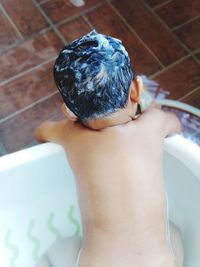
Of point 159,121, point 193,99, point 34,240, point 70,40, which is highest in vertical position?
point 159,121

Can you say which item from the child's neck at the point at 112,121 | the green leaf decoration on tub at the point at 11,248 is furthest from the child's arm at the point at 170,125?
the green leaf decoration on tub at the point at 11,248

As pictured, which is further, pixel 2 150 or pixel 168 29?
pixel 168 29

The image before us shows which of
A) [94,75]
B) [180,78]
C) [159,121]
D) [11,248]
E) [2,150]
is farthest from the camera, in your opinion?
[180,78]

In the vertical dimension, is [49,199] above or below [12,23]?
below

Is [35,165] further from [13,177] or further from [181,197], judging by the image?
[181,197]

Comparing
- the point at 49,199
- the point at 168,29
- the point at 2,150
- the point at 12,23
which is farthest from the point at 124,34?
the point at 49,199

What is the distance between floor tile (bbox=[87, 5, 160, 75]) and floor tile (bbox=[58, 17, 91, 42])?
32 millimetres

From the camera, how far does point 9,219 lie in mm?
1040

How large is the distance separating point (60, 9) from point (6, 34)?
0.69ft

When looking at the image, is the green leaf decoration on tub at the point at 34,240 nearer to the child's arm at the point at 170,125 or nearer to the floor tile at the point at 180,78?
the child's arm at the point at 170,125

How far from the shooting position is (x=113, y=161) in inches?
30.4

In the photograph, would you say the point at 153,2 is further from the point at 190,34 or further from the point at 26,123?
the point at 26,123

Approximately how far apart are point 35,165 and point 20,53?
611 mm

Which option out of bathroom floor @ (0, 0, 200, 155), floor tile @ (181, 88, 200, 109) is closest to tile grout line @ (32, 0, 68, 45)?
bathroom floor @ (0, 0, 200, 155)
